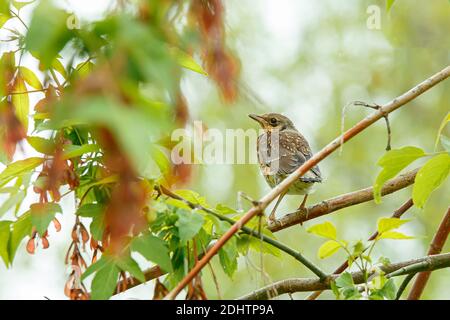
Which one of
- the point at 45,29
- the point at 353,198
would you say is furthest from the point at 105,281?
the point at 353,198

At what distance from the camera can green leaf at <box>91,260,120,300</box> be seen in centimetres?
189

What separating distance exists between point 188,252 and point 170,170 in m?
0.26

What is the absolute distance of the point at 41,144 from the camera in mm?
2176

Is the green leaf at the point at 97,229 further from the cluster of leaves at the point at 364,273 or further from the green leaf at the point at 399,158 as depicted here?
the green leaf at the point at 399,158

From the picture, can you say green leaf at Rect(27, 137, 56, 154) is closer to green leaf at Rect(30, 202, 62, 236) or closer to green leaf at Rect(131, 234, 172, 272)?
green leaf at Rect(30, 202, 62, 236)

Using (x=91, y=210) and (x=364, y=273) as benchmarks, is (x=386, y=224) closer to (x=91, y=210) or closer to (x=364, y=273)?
(x=364, y=273)

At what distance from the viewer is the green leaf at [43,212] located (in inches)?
78.1

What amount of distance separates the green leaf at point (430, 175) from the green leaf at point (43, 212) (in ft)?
3.42

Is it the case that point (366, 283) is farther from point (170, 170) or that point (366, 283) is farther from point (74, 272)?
point (74, 272)

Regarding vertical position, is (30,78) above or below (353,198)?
above

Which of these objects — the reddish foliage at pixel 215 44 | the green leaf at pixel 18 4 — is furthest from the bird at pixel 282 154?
the reddish foliage at pixel 215 44

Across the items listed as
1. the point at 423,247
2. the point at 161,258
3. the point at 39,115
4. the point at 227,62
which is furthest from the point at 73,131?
the point at 423,247

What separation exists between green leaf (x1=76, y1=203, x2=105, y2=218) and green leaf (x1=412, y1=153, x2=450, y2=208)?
0.93 m

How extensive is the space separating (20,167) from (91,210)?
9.7 inches
